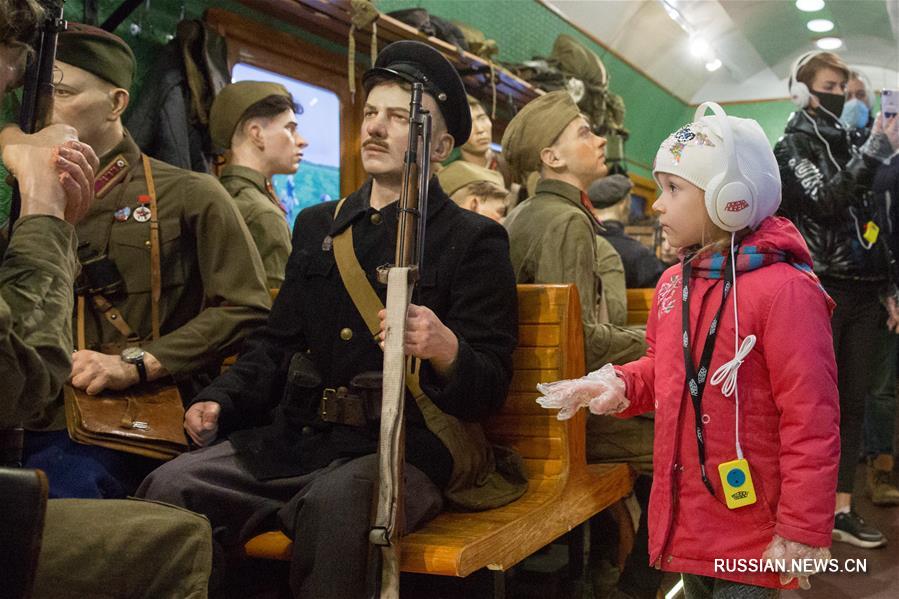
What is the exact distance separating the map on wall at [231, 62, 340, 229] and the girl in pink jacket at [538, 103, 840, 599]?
11.0ft

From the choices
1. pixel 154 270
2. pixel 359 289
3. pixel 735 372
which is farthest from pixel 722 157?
pixel 154 270

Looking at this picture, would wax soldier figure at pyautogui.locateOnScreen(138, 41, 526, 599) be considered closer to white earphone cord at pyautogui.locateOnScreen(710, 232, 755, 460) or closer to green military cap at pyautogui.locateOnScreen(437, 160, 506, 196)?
white earphone cord at pyautogui.locateOnScreen(710, 232, 755, 460)

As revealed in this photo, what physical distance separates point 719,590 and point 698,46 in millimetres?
8898

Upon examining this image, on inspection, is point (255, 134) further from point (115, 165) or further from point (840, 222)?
point (840, 222)

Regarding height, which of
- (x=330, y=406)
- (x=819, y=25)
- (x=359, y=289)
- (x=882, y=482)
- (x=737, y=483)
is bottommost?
(x=882, y=482)

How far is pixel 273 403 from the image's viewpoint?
98.4 inches

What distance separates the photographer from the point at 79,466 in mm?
2293

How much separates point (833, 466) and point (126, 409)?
1723 millimetres

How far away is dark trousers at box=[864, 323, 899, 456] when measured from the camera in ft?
15.6

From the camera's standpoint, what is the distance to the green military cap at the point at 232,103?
3.96m

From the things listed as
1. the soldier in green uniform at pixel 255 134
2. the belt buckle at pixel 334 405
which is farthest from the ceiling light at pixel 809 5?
the belt buckle at pixel 334 405

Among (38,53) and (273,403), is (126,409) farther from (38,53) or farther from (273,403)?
(38,53)

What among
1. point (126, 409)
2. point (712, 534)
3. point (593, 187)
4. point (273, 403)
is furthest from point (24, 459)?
point (593, 187)

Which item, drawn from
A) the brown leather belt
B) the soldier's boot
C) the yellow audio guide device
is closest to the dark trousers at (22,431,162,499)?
the brown leather belt
